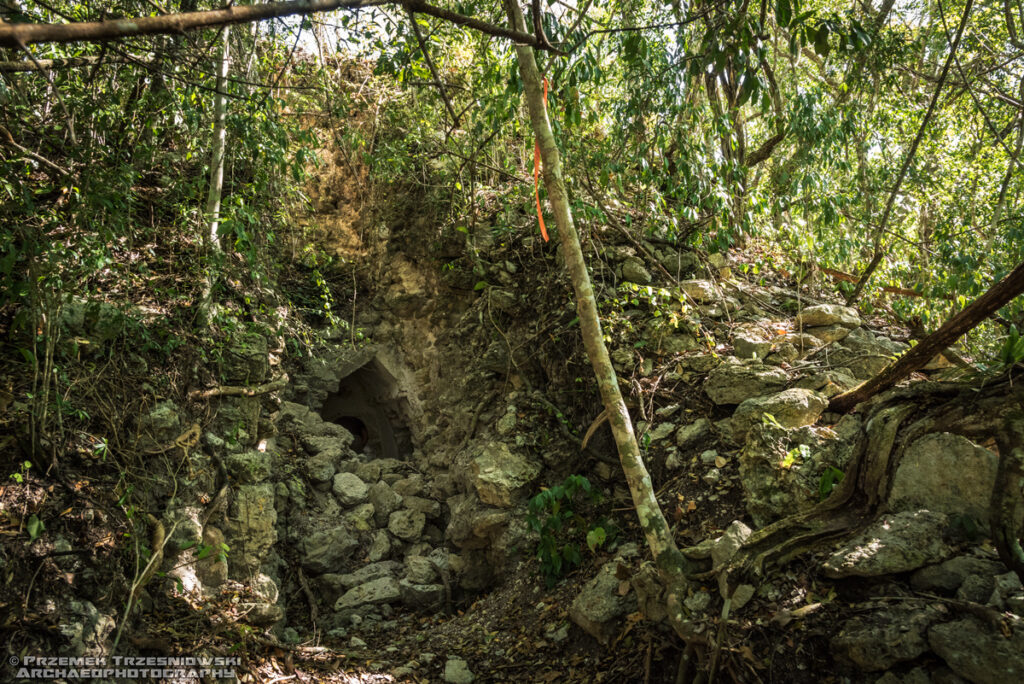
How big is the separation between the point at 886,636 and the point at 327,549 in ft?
15.3

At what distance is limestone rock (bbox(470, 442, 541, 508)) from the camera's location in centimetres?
529

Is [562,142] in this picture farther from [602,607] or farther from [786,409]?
[602,607]

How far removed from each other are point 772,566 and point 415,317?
208 inches

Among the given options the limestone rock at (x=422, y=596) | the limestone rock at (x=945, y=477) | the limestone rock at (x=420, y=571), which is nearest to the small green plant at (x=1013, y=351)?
the limestone rock at (x=945, y=477)

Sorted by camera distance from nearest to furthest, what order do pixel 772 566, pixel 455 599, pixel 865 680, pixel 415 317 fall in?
1. pixel 865 680
2. pixel 772 566
3. pixel 455 599
4. pixel 415 317

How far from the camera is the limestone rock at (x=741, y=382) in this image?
4383mm

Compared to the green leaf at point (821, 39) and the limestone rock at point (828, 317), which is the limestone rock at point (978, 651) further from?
the limestone rock at point (828, 317)

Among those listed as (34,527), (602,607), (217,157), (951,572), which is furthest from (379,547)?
(951,572)

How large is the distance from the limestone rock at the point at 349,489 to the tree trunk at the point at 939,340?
4565mm

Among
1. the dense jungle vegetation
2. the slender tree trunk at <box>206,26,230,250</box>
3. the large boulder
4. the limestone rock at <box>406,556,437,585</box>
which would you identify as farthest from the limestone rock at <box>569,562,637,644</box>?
the slender tree trunk at <box>206,26,230,250</box>

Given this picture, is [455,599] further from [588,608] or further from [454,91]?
[454,91]

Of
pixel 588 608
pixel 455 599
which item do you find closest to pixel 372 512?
pixel 455 599

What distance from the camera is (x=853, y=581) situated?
293cm

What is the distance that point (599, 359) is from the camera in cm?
356
